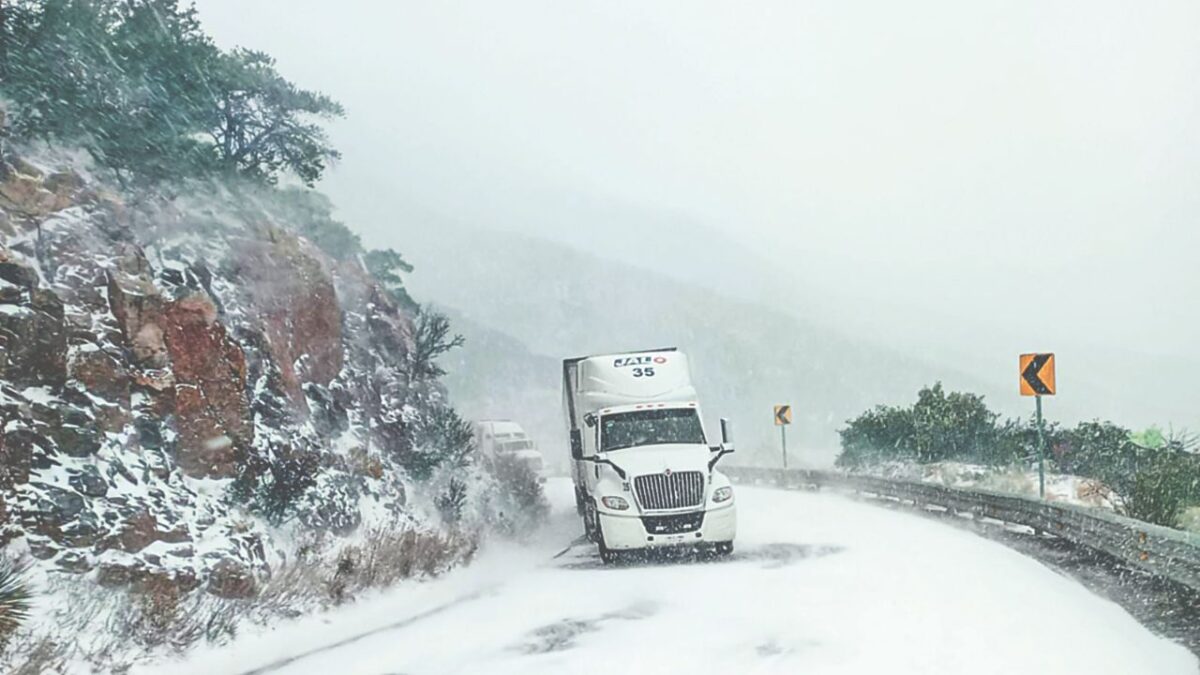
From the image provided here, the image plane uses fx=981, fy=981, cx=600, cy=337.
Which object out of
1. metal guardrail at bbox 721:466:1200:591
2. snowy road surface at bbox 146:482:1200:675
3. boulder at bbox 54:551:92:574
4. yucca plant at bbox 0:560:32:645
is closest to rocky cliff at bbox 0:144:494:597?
boulder at bbox 54:551:92:574

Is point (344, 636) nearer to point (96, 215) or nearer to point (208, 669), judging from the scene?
point (208, 669)

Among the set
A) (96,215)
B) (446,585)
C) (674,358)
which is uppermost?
(96,215)

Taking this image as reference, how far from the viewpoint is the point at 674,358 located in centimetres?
1927

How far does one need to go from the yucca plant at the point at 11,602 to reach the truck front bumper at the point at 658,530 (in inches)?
344

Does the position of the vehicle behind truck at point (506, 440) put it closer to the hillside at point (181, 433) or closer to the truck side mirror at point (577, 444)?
the hillside at point (181, 433)

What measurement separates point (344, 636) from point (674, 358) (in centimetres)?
971

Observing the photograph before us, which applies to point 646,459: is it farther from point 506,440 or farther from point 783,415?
point 783,415

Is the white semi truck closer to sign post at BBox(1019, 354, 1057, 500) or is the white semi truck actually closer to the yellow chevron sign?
sign post at BBox(1019, 354, 1057, 500)

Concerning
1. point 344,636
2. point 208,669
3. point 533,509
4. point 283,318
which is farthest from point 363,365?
point 208,669

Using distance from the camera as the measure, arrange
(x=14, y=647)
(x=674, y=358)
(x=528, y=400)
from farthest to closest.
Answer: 1. (x=528, y=400)
2. (x=674, y=358)
3. (x=14, y=647)

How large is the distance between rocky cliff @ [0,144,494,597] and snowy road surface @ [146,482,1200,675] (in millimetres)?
1816

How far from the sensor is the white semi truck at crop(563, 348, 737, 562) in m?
15.8

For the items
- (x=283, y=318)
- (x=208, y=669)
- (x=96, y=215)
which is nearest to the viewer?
(x=208, y=669)

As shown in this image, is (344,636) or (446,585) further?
(446,585)
